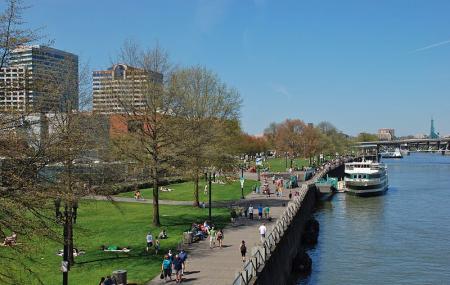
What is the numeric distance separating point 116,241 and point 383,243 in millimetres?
21847

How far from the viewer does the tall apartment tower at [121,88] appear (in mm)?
36750

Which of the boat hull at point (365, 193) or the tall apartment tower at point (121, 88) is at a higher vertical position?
the tall apartment tower at point (121, 88)

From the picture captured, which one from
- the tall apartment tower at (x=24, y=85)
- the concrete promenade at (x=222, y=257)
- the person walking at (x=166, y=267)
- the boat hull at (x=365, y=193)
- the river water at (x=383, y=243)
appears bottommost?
the river water at (x=383, y=243)

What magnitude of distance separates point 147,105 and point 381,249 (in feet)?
65.6

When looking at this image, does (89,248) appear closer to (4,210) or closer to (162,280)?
(162,280)

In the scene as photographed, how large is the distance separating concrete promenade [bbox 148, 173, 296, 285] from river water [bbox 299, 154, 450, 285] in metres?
4.53

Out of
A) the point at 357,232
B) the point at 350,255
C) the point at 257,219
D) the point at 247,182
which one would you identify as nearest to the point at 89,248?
the point at 257,219

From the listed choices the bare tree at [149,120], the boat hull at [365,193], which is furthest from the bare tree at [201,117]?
the boat hull at [365,193]

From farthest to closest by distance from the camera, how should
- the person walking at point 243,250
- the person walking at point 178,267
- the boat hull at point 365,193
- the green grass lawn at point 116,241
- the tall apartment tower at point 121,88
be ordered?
the boat hull at point 365,193 → the tall apartment tower at point 121,88 → the person walking at point 243,250 → the green grass lawn at point 116,241 → the person walking at point 178,267

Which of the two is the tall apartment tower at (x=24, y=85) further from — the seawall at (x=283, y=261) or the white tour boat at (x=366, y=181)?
the white tour boat at (x=366, y=181)

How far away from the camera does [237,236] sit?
110ft

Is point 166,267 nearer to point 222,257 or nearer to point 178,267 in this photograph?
point 178,267

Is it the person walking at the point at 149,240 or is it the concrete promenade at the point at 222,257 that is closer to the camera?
the concrete promenade at the point at 222,257

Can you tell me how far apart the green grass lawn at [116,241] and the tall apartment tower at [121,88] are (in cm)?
719
